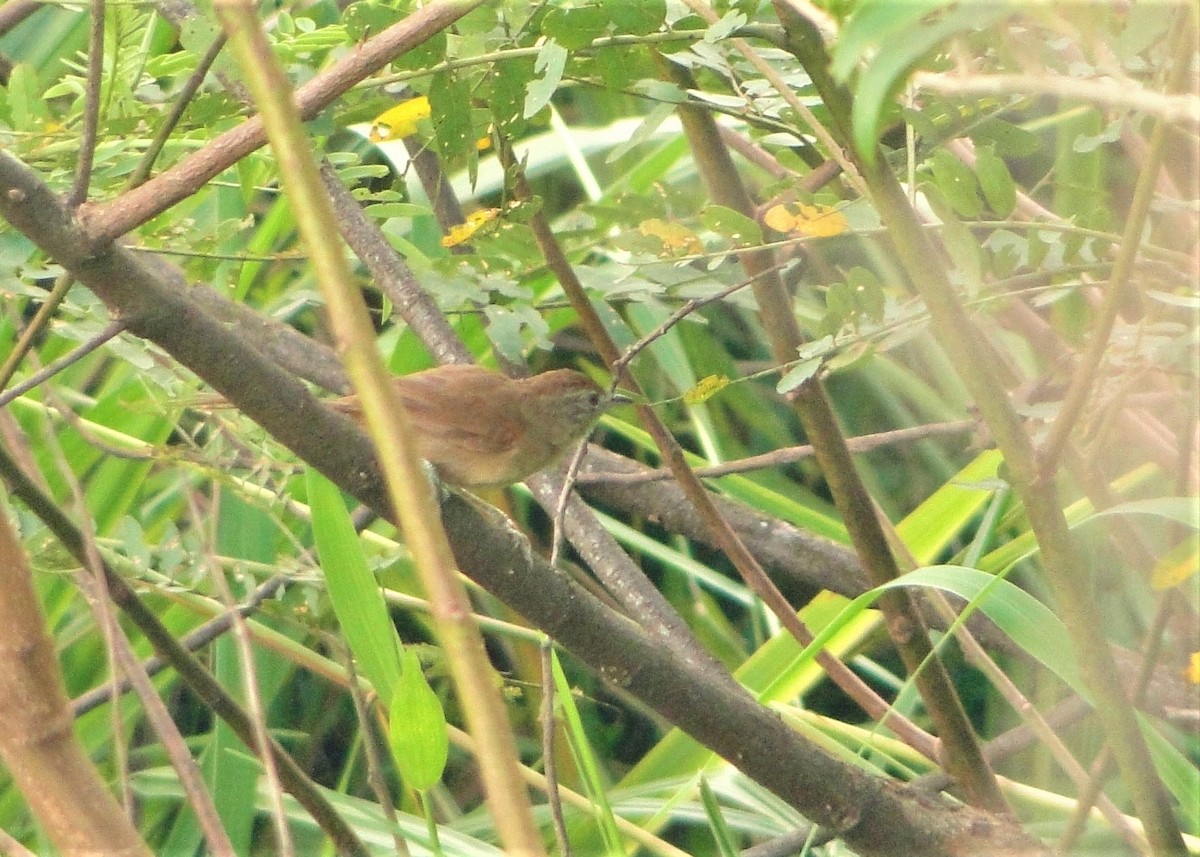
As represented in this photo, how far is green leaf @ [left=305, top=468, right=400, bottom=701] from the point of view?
1284mm

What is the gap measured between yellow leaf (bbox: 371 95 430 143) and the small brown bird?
0.63 meters

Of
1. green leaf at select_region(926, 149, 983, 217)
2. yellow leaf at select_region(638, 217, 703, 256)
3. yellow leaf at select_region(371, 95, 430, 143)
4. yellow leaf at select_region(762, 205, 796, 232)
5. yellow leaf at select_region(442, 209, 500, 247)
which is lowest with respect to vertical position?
yellow leaf at select_region(638, 217, 703, 256)

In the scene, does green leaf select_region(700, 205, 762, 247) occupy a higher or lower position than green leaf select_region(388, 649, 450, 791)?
higher

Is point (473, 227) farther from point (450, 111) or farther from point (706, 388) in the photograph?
point (706, 388)

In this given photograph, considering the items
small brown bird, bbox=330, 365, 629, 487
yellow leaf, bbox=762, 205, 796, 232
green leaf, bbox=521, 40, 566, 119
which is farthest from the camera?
small brown bird, bbox=330, 365, 629, 487

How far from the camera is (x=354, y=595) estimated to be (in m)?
1.29

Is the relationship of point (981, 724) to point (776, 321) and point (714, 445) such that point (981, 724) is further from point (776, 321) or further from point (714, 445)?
point (776, 321)

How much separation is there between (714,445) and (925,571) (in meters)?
1.78

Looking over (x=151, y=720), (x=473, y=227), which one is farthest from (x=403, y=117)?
(x=151, y=720)

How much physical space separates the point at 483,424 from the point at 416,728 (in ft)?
5.08

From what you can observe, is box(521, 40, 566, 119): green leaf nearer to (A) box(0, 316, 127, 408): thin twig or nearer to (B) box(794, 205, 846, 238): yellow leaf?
(B) box(794, 205, 846, 238): yellow leaf

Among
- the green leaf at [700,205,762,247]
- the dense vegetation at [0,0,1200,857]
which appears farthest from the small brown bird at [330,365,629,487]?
the green leaf at [700,205,762,247]

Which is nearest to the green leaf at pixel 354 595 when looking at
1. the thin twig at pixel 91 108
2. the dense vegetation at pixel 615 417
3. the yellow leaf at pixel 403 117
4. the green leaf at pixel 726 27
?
the dense vegetation at pixel 615 417

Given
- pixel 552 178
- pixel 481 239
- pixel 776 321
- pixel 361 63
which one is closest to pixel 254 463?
pixel 481 239
